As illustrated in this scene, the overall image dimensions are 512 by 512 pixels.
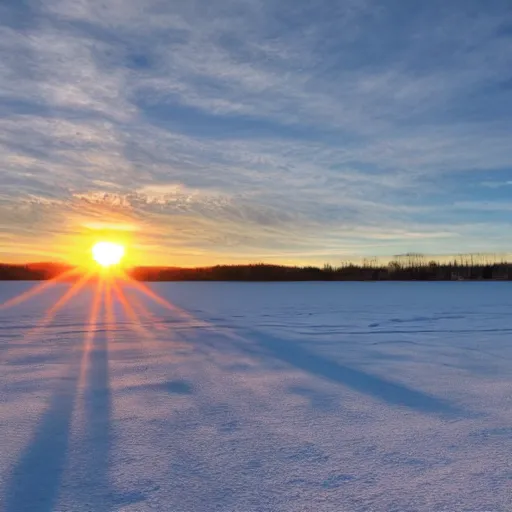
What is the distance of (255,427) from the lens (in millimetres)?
3057

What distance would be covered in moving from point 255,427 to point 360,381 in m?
1.63

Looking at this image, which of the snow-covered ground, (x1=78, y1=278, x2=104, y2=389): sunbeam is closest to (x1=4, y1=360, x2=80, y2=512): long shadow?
the snow-covered ground

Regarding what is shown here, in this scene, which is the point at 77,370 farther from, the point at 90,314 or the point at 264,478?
the point at 90,314

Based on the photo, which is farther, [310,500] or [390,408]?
[390,408]

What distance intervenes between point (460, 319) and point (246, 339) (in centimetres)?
521

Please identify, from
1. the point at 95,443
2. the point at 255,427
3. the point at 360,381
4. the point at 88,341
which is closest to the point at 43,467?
the point at 95,443

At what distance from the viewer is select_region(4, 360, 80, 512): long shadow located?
2.08 m

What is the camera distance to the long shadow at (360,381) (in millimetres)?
3553

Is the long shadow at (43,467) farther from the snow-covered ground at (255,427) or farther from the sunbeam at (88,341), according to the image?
the sunbeam at (88,341)

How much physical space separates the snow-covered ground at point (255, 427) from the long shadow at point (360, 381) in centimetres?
2

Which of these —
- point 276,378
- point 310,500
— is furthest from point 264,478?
point 276,378

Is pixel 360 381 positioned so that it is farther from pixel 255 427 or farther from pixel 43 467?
pixel 43 467

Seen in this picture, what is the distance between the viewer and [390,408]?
349 centimetres

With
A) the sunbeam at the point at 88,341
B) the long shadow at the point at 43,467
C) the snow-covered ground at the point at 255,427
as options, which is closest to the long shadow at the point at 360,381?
the snow-covered ground at the point at 255,427
